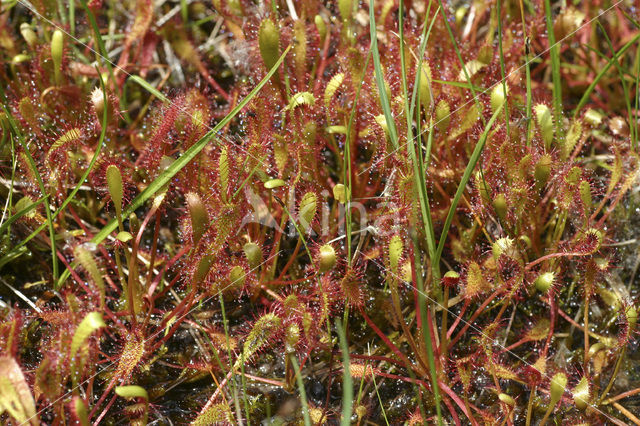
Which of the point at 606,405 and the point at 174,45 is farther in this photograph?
the point at 174,45

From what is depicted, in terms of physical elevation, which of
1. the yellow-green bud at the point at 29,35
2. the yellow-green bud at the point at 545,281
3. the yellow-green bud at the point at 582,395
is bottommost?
the yellow-green bud at the point at 582,395

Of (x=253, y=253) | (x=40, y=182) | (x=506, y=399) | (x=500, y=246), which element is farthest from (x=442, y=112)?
(x=40, y=182)

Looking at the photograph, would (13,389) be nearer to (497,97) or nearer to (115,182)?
(115,182)

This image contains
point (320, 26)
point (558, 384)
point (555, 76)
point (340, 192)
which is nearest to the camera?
point (558, 384)

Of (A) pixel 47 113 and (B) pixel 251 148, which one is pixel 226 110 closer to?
(B) pixel 251 148

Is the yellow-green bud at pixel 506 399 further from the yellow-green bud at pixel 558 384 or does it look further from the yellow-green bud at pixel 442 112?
the yellow-green bud at pixel 442 112

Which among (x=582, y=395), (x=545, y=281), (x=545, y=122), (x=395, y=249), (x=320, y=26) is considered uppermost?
(x=320, y=26)

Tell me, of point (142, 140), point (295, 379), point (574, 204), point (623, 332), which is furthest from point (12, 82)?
point (623, 332)

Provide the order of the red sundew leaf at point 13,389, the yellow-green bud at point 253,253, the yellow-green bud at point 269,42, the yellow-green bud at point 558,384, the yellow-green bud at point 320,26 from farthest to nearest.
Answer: the yellow-green bud at point 320,26, the yellow-green bud at point 269,42, the yellow-green bud at point 253,253, the yellow-green bud at point 558,384, the red sundew leaf at point 13,389

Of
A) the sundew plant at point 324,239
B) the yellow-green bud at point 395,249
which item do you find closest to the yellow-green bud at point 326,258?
the sundew plant at point 324,239
